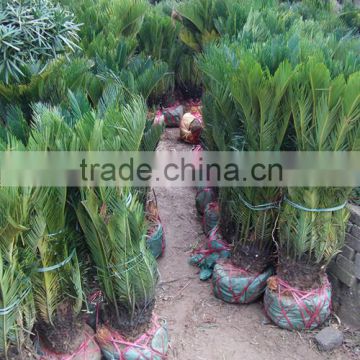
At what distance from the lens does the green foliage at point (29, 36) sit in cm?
253

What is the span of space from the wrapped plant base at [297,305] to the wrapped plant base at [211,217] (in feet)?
2.88

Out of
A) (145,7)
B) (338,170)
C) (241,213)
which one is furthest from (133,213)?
(145,7)

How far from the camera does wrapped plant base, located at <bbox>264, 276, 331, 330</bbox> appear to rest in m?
2.77

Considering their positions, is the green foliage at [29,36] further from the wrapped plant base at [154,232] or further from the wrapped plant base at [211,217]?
the wrapped plant base at [211,217]

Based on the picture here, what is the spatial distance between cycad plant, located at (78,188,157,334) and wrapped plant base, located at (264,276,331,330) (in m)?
0.82

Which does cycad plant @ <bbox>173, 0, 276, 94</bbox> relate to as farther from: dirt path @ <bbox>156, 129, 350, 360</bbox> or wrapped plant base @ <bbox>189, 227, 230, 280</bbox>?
dirt path @ <bbox>156, 129, 350, 360</bbox>

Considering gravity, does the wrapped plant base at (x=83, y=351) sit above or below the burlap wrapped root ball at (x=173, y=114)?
below

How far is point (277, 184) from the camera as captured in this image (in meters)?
2.82

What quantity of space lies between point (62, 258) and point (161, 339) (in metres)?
0.73

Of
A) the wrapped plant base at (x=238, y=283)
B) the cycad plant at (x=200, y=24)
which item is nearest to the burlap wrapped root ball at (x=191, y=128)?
the cycad plant at (x=200, y=24)

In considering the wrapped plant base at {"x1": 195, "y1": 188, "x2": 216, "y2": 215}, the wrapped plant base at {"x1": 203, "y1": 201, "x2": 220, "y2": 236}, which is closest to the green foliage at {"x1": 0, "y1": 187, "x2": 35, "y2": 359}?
the wrapped plant base at {"x1": 203, "y1": 201, "x2": 220, "y2": 236}

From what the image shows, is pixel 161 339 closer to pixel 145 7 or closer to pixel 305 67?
pixel 305 67

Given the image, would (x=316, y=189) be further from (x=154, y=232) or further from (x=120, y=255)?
(x=154, y=232)

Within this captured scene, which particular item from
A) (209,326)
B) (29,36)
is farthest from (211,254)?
(29,36)
